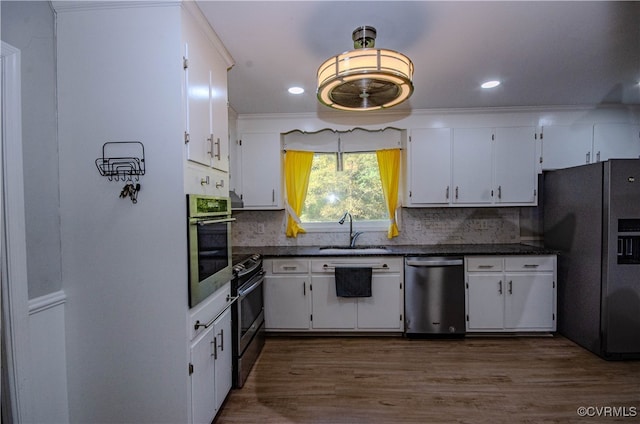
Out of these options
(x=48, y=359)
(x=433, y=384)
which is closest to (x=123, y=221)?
(x=48, y=359)

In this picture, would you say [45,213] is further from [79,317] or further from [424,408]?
[424,408]

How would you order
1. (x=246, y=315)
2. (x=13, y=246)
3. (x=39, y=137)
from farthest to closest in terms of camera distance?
(x=246, y=315) < (x=39, y=137) < (x=13, y=246)

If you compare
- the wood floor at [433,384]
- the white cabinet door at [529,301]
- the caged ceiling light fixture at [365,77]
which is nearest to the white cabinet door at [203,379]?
the wood floor at [433,384]

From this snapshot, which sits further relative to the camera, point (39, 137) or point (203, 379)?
point (203, 379)

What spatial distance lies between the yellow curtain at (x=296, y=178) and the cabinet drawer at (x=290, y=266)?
569 mm

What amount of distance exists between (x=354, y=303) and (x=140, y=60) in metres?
2.62

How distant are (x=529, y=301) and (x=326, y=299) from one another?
2.05m

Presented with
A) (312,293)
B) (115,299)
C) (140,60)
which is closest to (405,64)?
(140,60)

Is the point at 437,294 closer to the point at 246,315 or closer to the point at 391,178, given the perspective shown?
the point at 391,178

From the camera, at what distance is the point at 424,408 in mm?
2006

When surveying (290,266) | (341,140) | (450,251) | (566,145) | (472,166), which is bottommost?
(290,266)

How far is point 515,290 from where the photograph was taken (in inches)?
119

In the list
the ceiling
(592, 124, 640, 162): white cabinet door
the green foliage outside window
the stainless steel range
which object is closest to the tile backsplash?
the green foliage outside window

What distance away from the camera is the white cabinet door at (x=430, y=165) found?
10.8 feet
